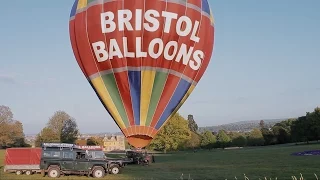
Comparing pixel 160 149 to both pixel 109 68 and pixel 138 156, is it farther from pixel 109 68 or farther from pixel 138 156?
pixel 109 68

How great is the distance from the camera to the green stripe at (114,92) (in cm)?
1672

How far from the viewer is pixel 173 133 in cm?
6384

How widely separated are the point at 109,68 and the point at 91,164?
26.8 ft

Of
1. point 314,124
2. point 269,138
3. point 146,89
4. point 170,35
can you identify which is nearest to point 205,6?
point 170,35

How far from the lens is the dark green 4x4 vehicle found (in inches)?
891

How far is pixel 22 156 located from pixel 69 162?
5092 mm

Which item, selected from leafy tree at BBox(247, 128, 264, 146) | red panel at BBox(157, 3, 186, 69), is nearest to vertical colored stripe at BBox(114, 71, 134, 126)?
red panel at BBox(157, 3, 186, 69)

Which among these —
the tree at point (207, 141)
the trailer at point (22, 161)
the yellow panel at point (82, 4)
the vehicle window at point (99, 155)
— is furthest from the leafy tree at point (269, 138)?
the yellow panel at point (82, 4)

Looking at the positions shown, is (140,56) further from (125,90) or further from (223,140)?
(223,140)

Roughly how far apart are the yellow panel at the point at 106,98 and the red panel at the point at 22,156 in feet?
34.3

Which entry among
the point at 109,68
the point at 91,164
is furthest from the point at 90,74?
the point at 91,164

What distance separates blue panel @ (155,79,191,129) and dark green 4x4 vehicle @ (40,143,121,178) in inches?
304

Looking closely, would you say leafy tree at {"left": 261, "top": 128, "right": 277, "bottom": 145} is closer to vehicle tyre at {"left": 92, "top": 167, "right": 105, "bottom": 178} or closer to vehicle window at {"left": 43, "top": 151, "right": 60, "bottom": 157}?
vehicle tyre at {"left": 92, "top": 167, "right": 105, "bottom": 178}

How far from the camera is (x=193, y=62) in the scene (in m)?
17.6
